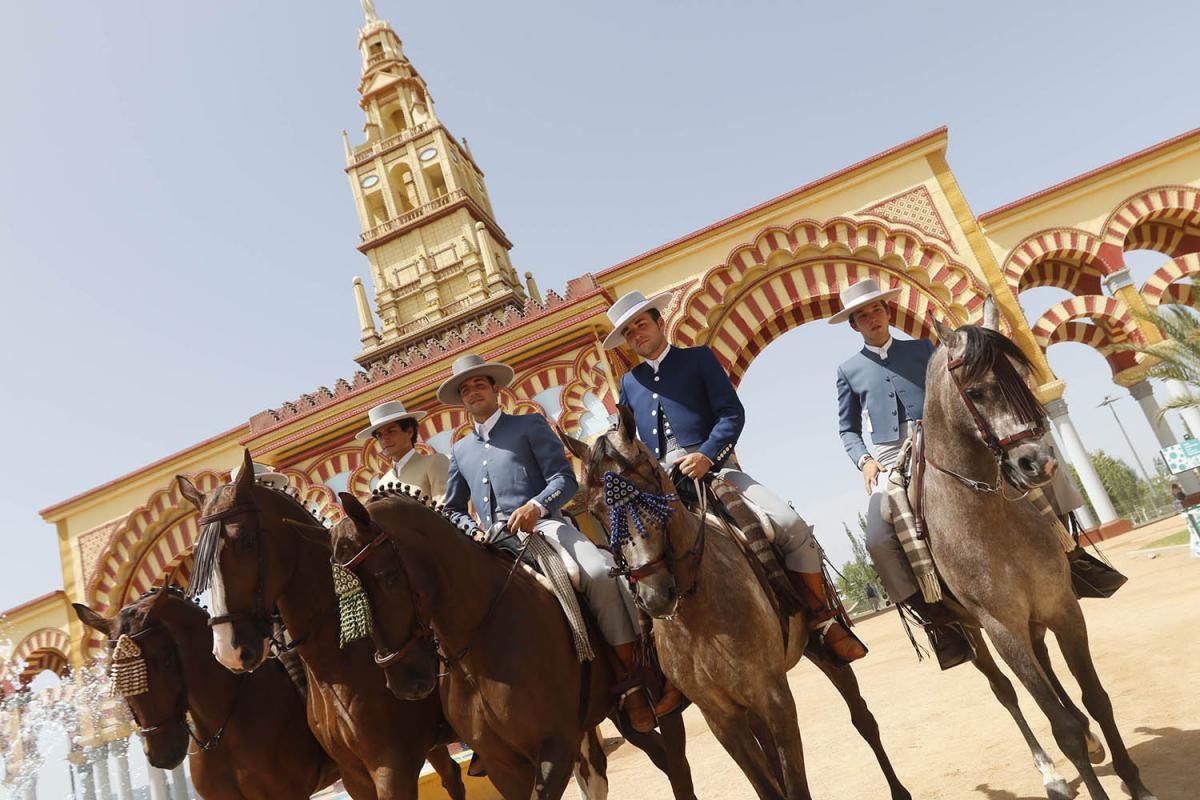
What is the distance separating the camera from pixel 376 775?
427cm

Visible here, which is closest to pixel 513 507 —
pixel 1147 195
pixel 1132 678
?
pixel 1132 678

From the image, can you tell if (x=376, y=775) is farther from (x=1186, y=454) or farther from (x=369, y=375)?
(x=369, y=375)

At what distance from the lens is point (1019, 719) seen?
4.66 m

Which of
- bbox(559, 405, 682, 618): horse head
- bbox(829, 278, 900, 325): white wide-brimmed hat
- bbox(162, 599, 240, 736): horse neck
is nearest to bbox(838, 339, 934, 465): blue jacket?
bbox(829, 278, 900, 325): white wide-brimmed hat

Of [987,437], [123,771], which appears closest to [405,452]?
[987,437]

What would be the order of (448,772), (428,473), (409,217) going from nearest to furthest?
(448,772) → (428,473) → (409,217)

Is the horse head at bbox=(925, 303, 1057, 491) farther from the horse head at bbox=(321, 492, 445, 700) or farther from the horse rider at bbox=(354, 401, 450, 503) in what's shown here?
the horse rider at bbox=(354, 401, 450, 503)

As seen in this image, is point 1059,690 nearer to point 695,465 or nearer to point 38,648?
point 695,465

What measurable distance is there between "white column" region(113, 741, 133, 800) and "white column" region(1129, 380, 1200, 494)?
20.4 metres

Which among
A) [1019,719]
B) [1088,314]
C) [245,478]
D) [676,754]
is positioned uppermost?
[1088,314]

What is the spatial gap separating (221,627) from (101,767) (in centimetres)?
1502

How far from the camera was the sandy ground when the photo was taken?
454cm

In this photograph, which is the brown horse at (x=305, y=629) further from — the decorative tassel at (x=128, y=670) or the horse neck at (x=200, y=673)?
the decorative tassel at (x=128, y=670)

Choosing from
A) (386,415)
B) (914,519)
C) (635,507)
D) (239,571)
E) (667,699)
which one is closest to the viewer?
(635,507)
